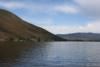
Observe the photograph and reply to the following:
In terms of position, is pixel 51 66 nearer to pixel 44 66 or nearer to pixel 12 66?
pixel 44 66

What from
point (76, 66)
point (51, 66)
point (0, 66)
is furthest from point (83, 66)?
point (0, 66)

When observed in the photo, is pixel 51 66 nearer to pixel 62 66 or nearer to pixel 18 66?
pixel 62 66

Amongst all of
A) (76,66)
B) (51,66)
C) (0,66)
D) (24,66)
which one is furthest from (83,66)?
(0,66)

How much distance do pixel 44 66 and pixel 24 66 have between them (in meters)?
3.83

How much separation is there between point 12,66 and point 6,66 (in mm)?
1168

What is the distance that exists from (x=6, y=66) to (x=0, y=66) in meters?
1.17

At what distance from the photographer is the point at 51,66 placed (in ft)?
219

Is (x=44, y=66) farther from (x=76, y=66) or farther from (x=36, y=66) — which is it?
(x=76, y=66)

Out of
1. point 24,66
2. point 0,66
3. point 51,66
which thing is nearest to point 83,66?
point 51,66

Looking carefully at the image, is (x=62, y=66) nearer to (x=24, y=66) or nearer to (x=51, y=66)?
(x=51, y=66)

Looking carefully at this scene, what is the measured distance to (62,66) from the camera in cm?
6688

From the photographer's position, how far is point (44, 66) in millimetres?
66812

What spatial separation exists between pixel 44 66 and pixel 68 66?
4.67 metres

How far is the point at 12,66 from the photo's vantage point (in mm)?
65562
